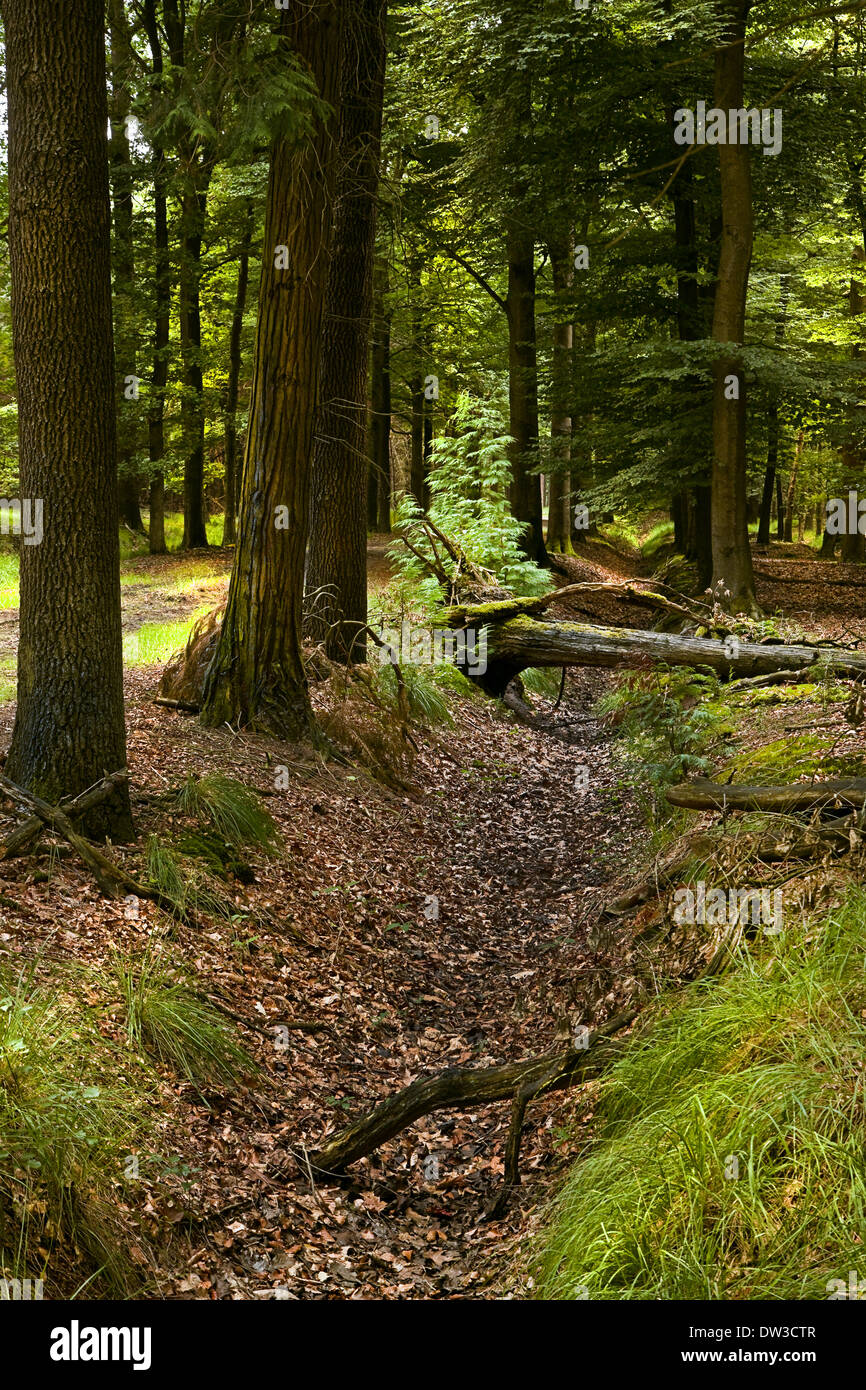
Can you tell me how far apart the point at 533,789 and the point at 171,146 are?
6.03m

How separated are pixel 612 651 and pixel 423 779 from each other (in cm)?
255

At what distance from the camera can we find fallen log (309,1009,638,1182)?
4.12 meters

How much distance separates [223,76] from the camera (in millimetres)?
6688

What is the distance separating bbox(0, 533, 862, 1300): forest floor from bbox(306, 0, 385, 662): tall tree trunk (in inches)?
64.9

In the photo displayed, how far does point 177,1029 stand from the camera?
14.1 feet

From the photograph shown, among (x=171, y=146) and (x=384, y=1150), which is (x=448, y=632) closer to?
(x=171, y=146)

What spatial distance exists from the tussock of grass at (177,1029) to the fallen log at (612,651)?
5.92m

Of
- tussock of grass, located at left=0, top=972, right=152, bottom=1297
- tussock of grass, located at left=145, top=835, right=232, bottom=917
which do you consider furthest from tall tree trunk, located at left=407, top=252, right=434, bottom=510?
tussock of grass, located at left=0, top=972, right=152, bottom=1297

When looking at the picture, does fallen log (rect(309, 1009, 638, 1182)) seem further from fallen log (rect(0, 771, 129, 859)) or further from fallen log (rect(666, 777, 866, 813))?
fallen log (rect(0, 771, 129, 859))

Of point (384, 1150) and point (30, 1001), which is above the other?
point (30, 1001)

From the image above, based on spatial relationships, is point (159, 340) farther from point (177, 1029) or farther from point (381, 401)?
point (177, 1029)

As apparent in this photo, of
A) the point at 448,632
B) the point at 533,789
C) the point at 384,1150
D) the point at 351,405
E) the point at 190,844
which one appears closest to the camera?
the point at 384,1150

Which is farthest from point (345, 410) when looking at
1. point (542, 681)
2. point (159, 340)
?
point (159, 340)
